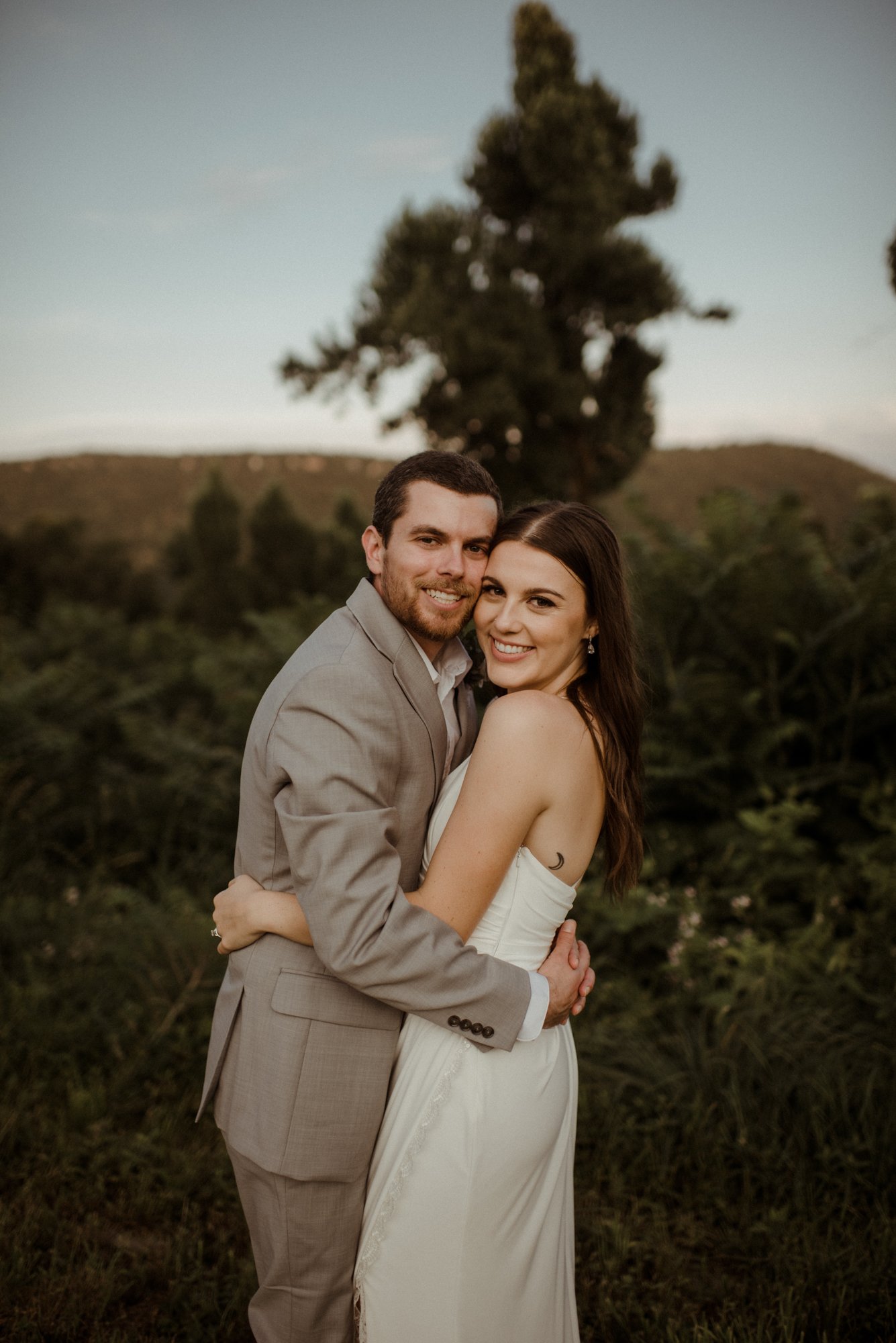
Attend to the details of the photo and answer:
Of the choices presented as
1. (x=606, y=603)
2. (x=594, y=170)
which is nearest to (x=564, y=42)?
(x=594, y=170)

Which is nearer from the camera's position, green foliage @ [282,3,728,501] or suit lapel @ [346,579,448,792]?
suit lapel @ [346,579,448,792]

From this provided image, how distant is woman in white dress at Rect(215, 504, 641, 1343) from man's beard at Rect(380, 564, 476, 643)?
22 cm

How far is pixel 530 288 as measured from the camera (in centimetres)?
1258

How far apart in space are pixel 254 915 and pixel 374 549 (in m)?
0.98

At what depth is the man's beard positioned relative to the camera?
7.09 ft

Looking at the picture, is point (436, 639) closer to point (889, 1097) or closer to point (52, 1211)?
point (52, 1211)

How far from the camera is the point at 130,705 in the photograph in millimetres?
7672

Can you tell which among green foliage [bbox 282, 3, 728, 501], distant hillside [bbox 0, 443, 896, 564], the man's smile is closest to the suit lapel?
the man's smile

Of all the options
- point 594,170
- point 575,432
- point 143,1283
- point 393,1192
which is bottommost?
point 143,1283

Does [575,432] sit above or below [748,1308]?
above

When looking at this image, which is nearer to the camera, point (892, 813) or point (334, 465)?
point (892, 813)

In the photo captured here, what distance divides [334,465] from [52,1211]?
109ft

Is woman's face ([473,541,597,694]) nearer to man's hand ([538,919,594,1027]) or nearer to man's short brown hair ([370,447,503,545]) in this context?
man's short brown hair ([370,447,503,545])

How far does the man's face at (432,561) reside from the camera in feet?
7.14
